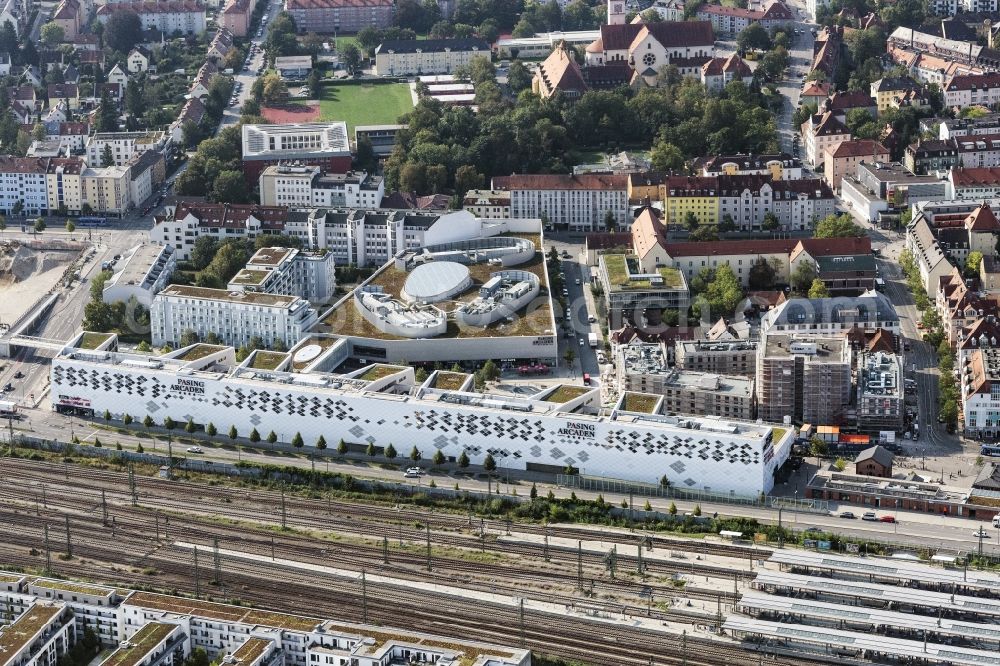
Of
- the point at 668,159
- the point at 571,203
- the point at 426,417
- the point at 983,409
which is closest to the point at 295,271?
the point at 571,203

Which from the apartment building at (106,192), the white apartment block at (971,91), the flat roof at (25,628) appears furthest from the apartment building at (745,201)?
the flat roof at (25,628)

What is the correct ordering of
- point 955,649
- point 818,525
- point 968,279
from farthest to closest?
point 968,279 → point 818,525 → point 955,649

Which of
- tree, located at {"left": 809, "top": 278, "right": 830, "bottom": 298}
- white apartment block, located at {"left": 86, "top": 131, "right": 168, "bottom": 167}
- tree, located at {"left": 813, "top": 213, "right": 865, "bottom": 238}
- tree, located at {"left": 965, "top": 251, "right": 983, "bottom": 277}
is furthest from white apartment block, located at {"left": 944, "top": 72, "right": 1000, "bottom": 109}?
white apartment block, located at {"left": 86, "top": 131, "right": 168, "bottom": 167}

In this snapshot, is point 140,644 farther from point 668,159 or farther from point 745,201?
point 668,159

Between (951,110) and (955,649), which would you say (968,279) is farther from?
(955,649)

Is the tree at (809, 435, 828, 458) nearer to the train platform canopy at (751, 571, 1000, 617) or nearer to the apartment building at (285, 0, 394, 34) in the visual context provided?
the train platform canopy at (751, 571, 1000, 617)

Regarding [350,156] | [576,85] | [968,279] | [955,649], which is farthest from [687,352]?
[576,85]
